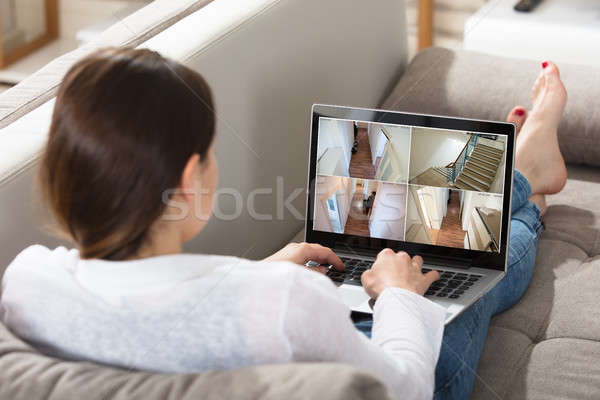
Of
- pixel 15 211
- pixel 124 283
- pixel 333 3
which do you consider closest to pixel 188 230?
pixel 124 283

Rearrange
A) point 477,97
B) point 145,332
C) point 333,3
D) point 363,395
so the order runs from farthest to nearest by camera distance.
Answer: point 477,97 → point 333,3 → point 145,332 → point 363,395

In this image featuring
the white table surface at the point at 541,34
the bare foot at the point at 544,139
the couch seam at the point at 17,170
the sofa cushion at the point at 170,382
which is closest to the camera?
the sofa cushion at the point at 170,382

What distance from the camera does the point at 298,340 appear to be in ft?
2.18

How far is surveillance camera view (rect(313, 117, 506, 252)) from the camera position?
3.73 ft

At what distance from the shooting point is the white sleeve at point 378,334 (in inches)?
26.4

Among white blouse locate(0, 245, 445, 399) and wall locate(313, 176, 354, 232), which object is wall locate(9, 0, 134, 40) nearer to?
wall locate(313, 176, 354, 232)

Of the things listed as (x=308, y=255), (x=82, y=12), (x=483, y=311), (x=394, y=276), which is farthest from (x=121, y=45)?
(x=82, y=12)

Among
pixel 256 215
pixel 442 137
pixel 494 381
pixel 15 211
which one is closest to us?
pixel 15 211

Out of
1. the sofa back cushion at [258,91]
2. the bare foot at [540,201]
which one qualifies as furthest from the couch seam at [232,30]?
the bare foot at [540,201]

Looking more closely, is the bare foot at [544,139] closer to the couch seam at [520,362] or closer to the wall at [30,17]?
the couch seam at [520,362]

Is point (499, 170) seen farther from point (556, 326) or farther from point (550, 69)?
point (550, 69)

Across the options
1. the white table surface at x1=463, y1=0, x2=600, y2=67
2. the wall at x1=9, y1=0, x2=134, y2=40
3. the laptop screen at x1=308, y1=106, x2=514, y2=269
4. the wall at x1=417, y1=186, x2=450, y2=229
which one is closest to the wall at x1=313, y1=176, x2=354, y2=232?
the laptop screen at x1=308, y1=106, x2=514, y2=269

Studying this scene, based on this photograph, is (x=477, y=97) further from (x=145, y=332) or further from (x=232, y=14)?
(x=145, y=332)

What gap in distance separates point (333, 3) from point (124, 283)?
2.96 feet
